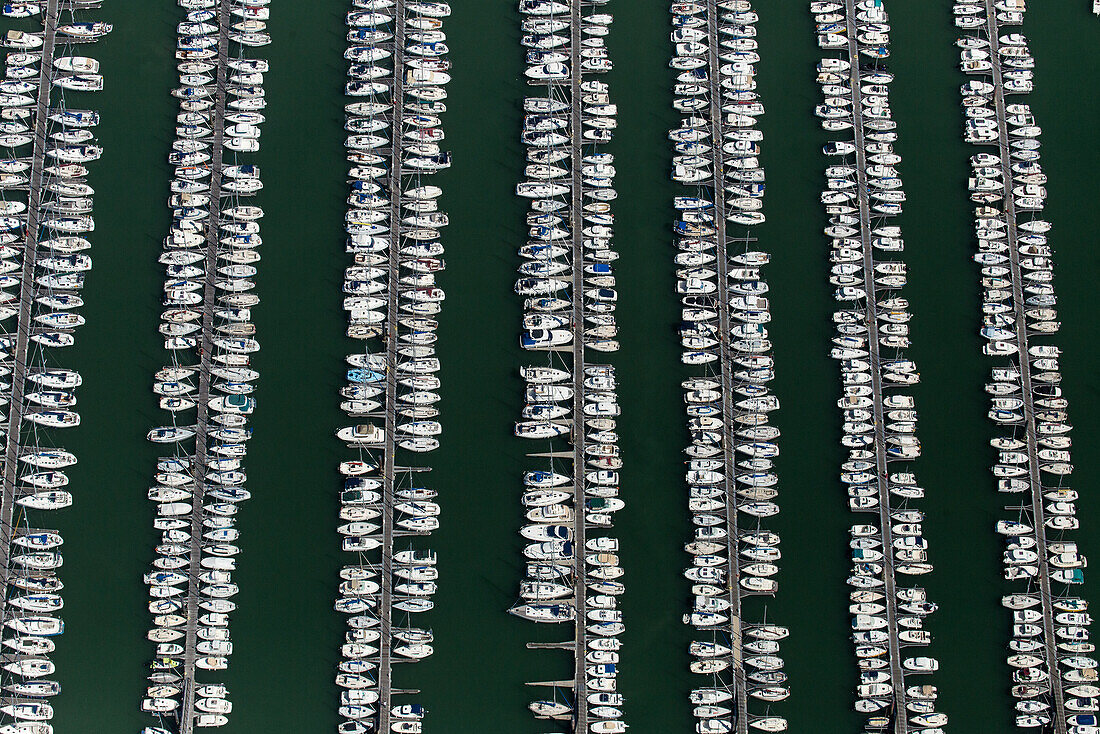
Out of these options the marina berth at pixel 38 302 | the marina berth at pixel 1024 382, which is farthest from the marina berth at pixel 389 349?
the marina berth at pixel 1024 382

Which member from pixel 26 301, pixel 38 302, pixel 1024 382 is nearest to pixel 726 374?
pixel 1024 382

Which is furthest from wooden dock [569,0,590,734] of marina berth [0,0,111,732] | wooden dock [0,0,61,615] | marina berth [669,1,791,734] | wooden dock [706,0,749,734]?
wooden dock [0,0,61,615]

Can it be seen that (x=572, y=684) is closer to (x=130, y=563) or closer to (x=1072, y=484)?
(x=130, y=563)

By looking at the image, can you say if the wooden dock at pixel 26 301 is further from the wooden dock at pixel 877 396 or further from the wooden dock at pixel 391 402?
the wooden dock at pixel 877 396

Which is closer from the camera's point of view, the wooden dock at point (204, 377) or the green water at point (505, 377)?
the wooden dock at point (204, 377)

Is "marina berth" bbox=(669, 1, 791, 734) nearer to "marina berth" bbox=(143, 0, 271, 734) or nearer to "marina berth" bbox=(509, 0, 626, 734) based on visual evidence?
A: "marina berth" bbox=(509, 0, 626, 734)
